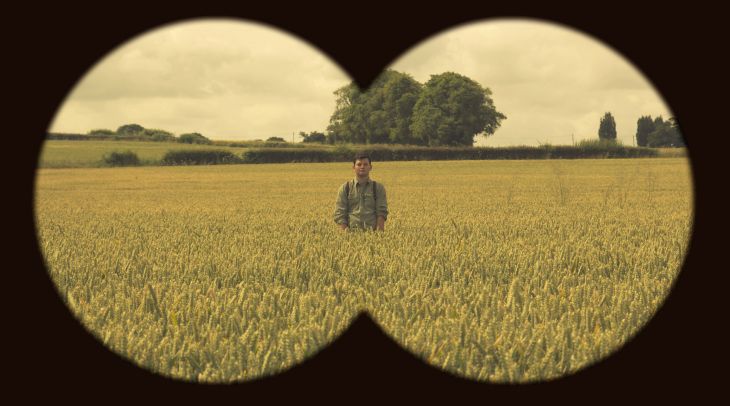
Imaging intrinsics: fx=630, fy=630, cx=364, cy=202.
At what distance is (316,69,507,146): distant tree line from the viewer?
6561 millimetres

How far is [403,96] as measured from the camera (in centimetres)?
772

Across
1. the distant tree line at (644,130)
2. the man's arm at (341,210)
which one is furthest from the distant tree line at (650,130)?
the man's arm at (341,210)

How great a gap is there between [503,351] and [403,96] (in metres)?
4.57

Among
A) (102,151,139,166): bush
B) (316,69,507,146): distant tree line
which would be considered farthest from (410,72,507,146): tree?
(102,151,139,166): bush

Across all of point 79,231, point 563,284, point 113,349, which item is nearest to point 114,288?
point 113,349

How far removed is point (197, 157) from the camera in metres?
43.0

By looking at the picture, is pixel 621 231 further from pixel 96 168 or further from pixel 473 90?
pixel 96 168

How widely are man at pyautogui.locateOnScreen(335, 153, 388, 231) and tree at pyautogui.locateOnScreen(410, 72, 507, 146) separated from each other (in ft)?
6.58

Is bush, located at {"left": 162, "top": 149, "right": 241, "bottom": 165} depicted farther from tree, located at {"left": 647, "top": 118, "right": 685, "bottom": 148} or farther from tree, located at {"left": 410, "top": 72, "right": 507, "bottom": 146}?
tree, located at {"left": 410, "top": 72, "right": 507, "bottom": 146}

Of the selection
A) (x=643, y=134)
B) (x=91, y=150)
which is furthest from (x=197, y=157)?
(x=643, y=134)

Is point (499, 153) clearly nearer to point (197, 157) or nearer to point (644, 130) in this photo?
point (644, 130)

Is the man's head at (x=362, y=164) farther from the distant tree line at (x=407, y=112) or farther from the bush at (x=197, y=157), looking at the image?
the bush at (x=197, y=157)

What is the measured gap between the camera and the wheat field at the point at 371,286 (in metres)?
3.78

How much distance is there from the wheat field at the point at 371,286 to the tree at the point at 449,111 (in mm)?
1870
